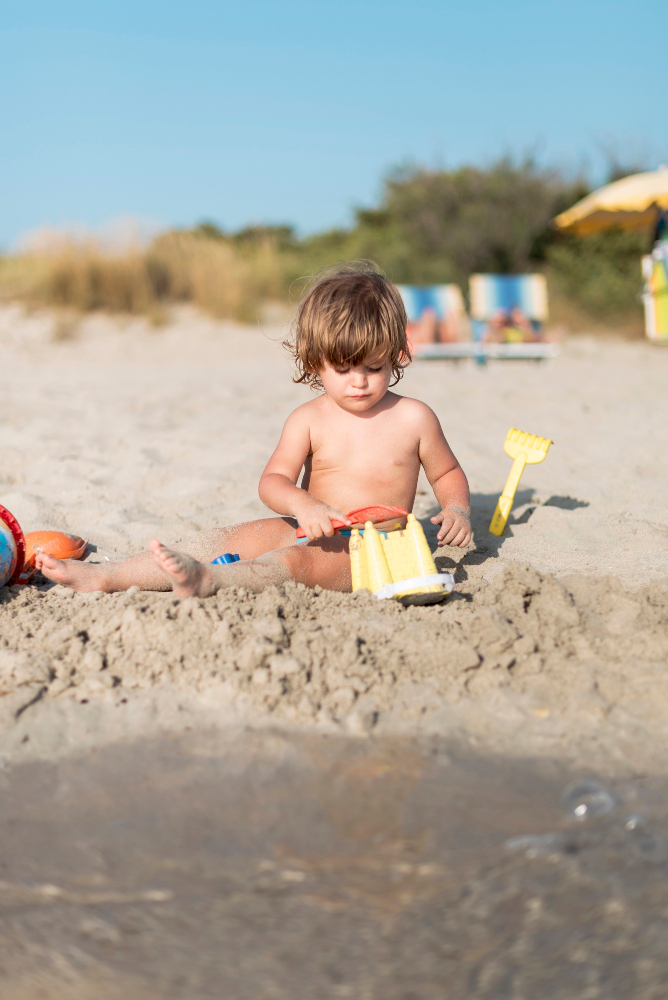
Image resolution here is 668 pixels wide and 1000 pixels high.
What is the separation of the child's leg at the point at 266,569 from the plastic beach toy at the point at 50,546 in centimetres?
48

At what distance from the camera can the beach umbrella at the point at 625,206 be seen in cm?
1019

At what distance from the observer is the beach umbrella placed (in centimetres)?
1019

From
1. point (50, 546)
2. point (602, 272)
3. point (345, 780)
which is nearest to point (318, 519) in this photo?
point (345, 780)

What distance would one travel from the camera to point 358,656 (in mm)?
1902

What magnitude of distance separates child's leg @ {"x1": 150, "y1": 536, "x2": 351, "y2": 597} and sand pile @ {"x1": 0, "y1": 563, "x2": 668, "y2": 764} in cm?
5

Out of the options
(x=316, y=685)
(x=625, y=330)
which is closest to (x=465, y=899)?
(x=316, y=685)

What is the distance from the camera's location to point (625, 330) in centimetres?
1256

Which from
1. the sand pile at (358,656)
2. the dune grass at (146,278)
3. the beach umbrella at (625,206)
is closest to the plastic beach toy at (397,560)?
the sand pile at (358,656)

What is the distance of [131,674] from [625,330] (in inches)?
473

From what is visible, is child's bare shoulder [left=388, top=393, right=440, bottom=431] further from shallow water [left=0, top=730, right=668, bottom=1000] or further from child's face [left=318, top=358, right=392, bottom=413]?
shallow water [left=0, top=730, right=668, bottom=1000]

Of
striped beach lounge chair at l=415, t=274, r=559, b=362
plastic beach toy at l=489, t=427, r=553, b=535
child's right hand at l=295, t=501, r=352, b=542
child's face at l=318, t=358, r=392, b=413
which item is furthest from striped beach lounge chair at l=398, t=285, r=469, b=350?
child's right hand at l=295, t=501, r=352, b=542

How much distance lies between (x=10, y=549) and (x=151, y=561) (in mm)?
404

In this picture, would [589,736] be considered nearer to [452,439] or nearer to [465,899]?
[465,899]

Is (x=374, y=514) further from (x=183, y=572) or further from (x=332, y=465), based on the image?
(x=183, y=572)
